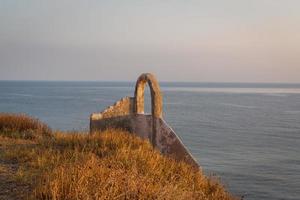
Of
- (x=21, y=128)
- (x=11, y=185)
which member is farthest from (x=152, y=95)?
(x=11, y=185)

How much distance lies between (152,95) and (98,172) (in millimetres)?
5949

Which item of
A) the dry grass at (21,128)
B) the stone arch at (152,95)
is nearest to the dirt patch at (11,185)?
the stone arch at (152,95)

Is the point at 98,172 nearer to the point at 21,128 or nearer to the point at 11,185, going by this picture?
the point at 11,185

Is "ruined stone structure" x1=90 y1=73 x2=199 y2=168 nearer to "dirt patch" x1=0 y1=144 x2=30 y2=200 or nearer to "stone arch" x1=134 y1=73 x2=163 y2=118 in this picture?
"stone arch" x1=134 y1=73 x2=163 y2=118

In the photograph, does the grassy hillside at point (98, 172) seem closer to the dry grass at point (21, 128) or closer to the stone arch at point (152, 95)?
the dry grass at point (21, 128)

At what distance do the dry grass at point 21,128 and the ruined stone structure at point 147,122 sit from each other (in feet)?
7.22

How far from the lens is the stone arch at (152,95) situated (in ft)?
39.1

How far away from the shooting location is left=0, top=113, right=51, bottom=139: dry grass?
13.5 metres

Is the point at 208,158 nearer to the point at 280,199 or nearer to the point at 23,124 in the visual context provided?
the point at 280,199

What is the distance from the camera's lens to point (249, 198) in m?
20.7

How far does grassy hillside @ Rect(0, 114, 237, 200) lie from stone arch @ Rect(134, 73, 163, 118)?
134cm

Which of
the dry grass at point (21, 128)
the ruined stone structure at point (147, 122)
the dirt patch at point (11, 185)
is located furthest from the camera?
the dry grass at point (21, 128)

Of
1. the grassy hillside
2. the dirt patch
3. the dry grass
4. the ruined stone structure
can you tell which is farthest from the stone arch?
the dirt patch

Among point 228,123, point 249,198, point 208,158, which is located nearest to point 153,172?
point 249,198
